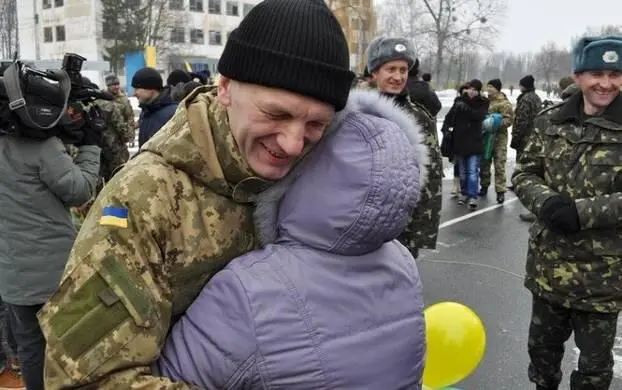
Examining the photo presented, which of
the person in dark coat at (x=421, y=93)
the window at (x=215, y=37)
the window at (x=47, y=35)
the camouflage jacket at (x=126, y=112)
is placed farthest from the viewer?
the window at (x=215, y=37)

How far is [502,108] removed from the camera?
9.72 m

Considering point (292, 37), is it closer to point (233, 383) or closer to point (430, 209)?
point (233, 383)

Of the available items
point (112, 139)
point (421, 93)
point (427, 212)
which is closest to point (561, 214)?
point (427, 212)

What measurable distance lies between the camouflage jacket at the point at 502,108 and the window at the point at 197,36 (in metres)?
50.2

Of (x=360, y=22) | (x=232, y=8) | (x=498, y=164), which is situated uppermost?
(x=232, y=8)

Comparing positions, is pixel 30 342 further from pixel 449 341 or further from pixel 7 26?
pixel 7 26

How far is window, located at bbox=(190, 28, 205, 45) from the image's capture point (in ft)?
184

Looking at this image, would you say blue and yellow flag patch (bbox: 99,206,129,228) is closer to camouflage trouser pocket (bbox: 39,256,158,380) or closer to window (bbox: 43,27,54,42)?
camouflage trouser pocket (bbox: 39,256,158,380)

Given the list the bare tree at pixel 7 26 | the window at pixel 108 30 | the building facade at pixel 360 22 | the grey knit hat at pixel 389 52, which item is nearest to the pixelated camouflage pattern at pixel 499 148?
the grey knit hat at pixel 389 52

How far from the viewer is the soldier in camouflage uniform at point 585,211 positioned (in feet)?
9.06

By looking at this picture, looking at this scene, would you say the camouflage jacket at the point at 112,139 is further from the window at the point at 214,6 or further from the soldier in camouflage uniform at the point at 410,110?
the window at the point at 214,6

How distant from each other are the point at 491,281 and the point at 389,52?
283 centimetres

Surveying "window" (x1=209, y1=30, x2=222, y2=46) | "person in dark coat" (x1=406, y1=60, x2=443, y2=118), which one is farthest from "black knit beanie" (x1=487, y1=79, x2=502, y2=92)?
"window" (x1=209, y1=30, x2=222, y2=46)

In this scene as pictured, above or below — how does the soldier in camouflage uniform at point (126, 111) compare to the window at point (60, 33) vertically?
below
